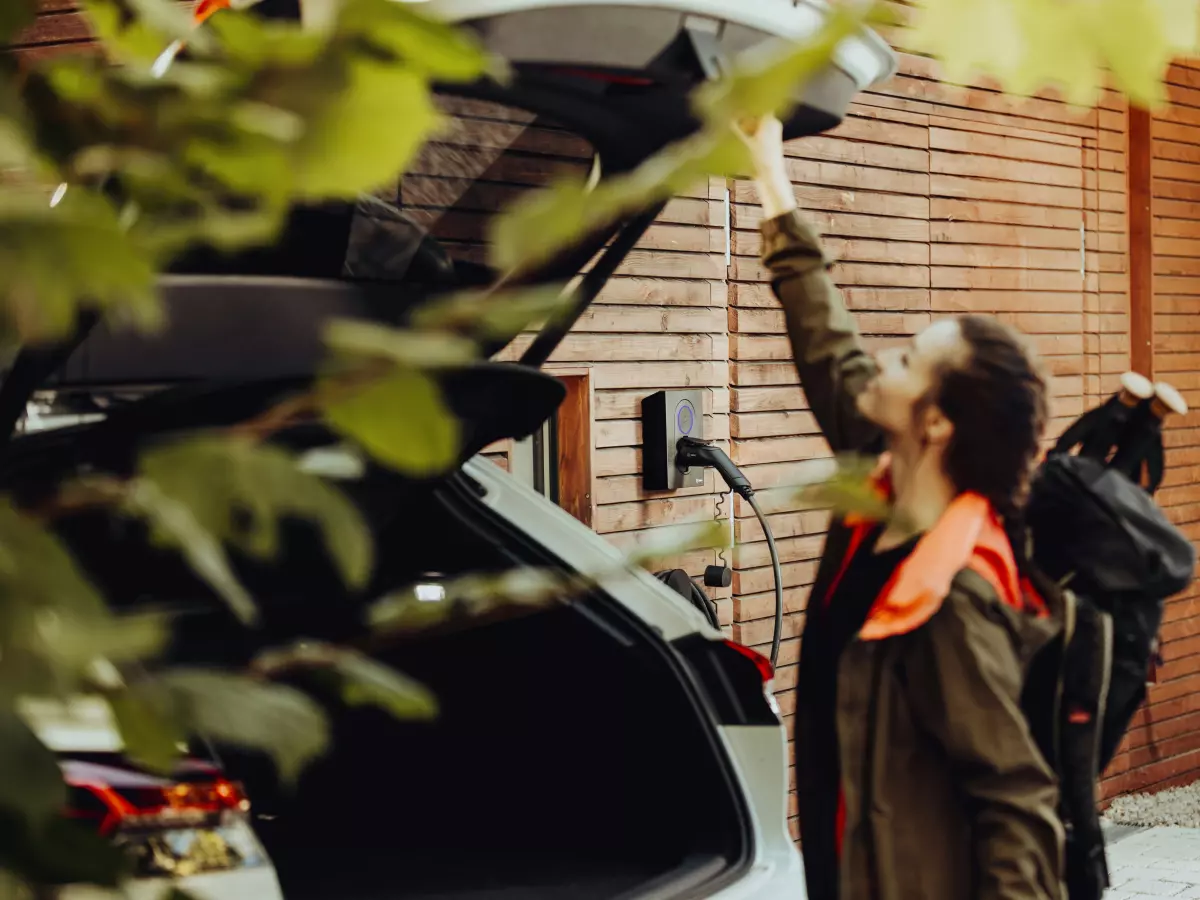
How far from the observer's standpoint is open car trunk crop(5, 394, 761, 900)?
321 centimetres

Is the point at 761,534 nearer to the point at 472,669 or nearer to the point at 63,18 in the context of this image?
the point at 472,669

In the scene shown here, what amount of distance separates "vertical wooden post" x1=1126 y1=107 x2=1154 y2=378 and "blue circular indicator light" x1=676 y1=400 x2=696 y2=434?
125 inches

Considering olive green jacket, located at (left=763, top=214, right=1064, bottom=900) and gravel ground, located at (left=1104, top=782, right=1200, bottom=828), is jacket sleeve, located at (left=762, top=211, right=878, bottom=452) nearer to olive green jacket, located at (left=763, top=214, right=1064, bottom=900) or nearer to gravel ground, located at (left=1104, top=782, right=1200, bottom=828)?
olive green jacket, located at (left=763, top=214, right=1064, bottom=900)

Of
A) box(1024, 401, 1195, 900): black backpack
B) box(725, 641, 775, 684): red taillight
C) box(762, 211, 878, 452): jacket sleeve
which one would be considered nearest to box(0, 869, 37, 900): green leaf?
box(1024, 401, 1195, 900): black backpack

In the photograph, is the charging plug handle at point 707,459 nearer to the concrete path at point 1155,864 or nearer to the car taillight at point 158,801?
the concrete path at point 1155,864

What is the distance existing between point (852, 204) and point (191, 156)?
20.4ft

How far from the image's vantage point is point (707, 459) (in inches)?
225

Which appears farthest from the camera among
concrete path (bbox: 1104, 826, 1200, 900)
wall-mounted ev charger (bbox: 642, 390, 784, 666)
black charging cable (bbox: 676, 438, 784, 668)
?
concrete path (bbox: 1104, 826, 1200, 900)

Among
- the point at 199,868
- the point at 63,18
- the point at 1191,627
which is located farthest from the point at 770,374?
the point at 199,868

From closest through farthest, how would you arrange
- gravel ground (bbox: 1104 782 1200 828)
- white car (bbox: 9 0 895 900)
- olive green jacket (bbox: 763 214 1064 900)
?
white car (bbox: 9 0 895 900) < olive green jacket (bbox: 763 214 1064 900) < gravel ground (bbox: 1104 782 1200 828)

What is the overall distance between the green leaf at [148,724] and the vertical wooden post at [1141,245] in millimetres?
7975

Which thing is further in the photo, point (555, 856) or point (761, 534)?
point (761, 534)

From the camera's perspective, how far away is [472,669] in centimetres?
418

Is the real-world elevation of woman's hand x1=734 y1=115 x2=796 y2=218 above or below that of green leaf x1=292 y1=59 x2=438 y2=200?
above
